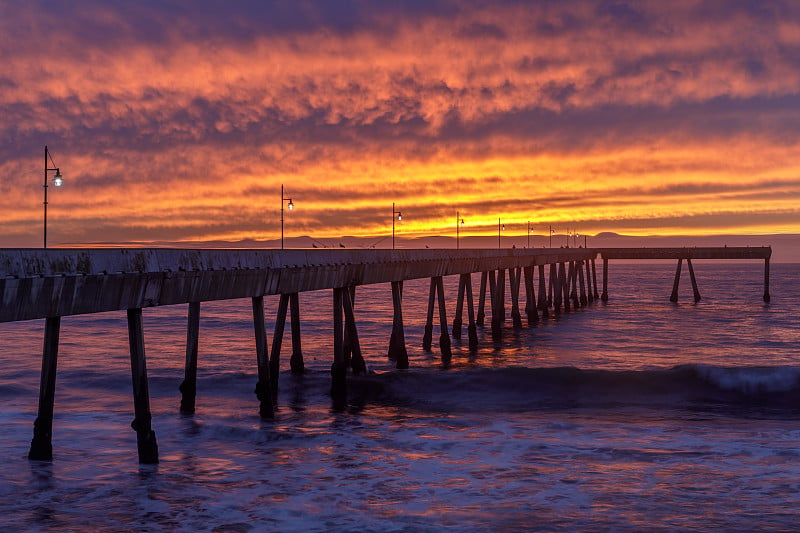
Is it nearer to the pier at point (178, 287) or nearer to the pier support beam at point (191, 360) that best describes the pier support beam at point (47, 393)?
the pier at point (178, 287)

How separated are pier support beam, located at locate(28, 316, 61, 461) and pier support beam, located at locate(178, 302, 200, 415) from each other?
18.9 feet

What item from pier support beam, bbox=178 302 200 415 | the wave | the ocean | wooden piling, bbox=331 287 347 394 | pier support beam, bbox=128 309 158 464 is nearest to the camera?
the ocean

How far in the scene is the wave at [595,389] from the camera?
29.2 metres

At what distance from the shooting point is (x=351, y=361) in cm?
3234

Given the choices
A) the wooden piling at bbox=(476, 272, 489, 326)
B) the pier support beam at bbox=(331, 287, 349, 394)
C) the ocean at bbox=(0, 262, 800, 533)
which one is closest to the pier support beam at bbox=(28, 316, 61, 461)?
the ocean at bbox=(0, 262, 800, 533)

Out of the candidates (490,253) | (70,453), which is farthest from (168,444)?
(490,253)

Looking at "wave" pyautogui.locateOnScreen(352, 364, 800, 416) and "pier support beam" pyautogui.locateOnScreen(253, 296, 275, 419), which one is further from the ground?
A: "pier support beam" pyautogui.locateOnScreen(253, 296, 275, 419)

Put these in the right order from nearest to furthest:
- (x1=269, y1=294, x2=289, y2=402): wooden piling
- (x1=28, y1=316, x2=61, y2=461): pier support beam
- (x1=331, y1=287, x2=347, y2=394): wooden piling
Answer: (x1=28, y1=316, x2=61, y2=461): pier support beam → (x1=269, y1=294, x2=289, y2=402): wooden piling → (x1=331, y1=287, x2=347, y2=394): wooden piling

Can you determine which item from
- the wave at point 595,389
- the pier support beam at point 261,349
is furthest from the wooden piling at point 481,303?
the pier support beam at point 261,349

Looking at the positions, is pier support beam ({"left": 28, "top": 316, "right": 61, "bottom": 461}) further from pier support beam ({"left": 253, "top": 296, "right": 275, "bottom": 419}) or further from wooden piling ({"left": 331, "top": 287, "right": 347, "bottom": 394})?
wooden piling ({"left": 331, "top": 287, "right": 347, "bottom": 394})

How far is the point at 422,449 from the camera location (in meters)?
20.4

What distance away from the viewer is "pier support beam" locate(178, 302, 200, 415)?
78.5 feet

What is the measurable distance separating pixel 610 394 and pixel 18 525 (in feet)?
74.8

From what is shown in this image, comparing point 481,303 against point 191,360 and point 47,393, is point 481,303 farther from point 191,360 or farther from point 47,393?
point 47,393
